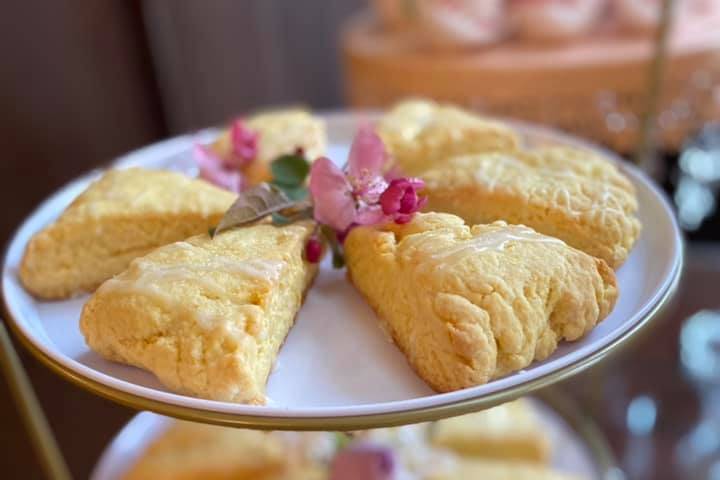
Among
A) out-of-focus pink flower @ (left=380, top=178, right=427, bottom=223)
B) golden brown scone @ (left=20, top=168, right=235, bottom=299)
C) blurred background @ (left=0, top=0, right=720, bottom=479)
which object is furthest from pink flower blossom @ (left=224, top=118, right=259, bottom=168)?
blurred background @ (left=0, top=0, right=720, bottom=479)

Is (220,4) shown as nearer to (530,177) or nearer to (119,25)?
(119,25)

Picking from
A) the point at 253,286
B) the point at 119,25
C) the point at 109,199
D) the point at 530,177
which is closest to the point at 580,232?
Answer: the point at 530,177

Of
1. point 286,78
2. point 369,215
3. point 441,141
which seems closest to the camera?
point 369,215

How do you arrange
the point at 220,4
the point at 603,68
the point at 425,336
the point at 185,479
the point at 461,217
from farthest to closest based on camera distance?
the point at 220,4, the point at 603,68, the point at 185,479, the point at 461,217, the point at 425,336

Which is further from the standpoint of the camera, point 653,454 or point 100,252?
point 653,454

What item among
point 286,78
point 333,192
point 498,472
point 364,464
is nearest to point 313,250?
point 333,192

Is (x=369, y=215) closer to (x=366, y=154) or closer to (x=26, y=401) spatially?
(x=366, y=154)
